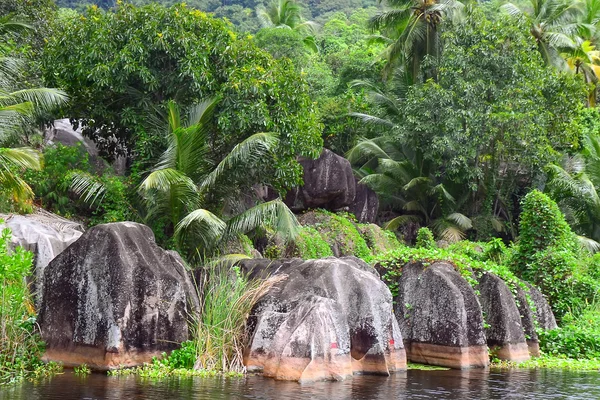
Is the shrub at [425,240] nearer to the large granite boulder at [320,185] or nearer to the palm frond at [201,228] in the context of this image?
the large granite boulder at [320,185]

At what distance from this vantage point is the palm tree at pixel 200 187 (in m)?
17.3

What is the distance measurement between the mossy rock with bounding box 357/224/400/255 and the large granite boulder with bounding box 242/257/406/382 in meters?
14.1

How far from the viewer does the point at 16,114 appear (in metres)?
16.8

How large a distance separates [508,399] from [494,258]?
10791 millimetres

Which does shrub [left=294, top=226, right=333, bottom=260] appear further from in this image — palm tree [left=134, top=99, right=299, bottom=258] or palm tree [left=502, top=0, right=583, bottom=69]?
palm tree [left=502, top=0, right=583, bottom=69]

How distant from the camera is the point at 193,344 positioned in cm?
1219

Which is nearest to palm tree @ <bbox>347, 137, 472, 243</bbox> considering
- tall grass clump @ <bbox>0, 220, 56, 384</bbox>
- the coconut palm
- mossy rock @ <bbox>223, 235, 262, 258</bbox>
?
mossy rock @ <bbox>223, 235, 262, 258</bbox>

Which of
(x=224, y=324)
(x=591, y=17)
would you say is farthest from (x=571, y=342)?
(x=591, y=17)

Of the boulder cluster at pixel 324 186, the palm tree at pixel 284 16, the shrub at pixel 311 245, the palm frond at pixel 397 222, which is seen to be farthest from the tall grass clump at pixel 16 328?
the palm tree at pixel 284 16

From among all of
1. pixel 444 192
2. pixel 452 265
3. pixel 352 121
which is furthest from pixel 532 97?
pixel 452 265

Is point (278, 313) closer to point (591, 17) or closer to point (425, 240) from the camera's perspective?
point (425, 240)

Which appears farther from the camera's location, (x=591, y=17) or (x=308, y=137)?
(x=591, y=17)

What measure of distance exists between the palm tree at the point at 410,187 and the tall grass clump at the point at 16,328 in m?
20.0

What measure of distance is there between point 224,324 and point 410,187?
20.2 meters
